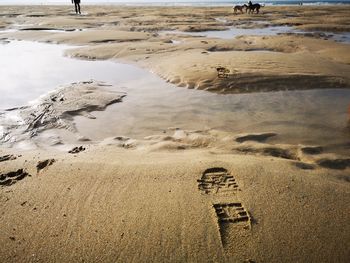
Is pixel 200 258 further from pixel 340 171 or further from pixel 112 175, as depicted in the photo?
pixel 340 171

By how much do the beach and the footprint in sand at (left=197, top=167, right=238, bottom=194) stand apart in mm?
A: 14

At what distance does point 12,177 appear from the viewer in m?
3.16

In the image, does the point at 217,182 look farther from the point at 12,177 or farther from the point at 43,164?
the point at 12,177

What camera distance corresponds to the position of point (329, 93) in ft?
20.0

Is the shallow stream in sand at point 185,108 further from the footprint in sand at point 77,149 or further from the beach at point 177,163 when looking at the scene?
the footprint in sand at point 77,149

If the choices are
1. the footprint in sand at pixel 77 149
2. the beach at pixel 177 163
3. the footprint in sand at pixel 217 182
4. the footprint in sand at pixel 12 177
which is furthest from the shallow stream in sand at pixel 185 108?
the footprint in sand at pixel 217 182

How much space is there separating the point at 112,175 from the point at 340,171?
242cm

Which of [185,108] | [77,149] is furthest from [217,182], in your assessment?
[185,108]

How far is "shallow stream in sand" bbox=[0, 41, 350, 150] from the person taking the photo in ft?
14.8

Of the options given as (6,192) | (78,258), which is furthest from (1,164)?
(78,258)

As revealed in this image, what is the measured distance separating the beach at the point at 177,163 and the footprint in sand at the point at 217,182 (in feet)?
0.05

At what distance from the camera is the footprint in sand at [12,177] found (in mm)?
3066

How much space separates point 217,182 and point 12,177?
6.81ft

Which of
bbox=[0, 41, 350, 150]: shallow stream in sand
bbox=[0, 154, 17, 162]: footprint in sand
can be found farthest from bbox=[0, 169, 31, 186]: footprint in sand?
bbox=[0, 41, 350, 150]: shallow stream in sand
